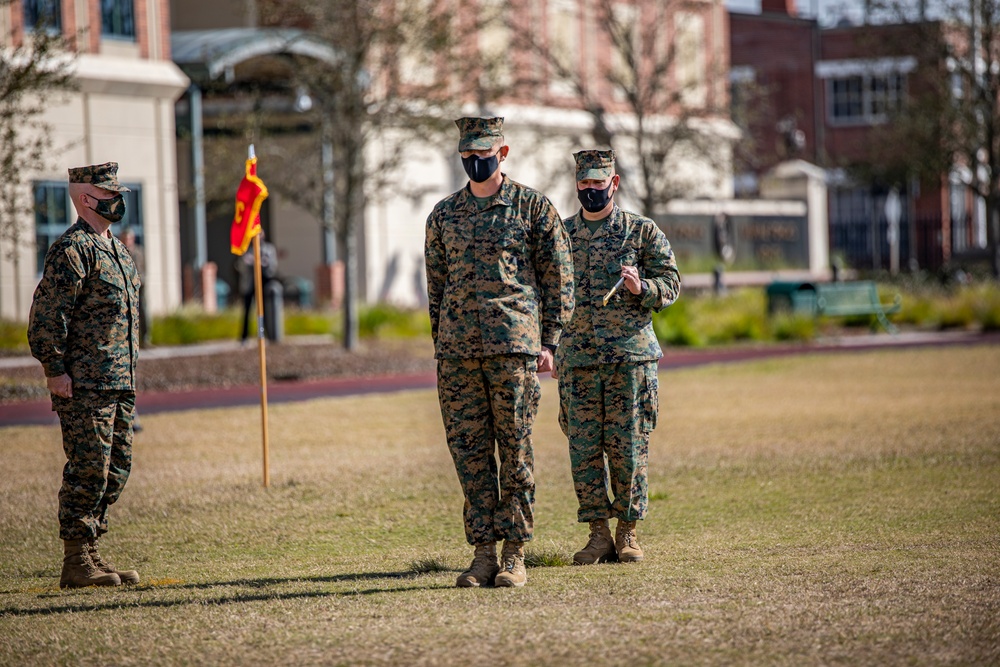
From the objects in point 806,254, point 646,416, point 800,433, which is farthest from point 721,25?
point 646,416

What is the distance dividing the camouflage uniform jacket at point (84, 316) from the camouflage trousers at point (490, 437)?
5.43 ft

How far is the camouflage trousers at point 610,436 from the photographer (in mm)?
7703

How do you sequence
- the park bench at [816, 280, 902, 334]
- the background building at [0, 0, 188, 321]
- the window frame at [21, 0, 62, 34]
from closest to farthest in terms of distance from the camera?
1. the window frame at [21, 0, 62, 34]
2. the background building at [0, 0, 188, 321]
3. the park bench at [816, 280, 902, 334]

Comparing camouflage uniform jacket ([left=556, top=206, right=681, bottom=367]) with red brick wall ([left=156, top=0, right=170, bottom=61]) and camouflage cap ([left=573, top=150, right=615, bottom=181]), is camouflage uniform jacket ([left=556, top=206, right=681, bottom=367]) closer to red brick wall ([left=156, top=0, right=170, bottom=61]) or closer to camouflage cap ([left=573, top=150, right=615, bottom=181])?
camouflage cap ([left=573, top=150, right=615, bottom=181])

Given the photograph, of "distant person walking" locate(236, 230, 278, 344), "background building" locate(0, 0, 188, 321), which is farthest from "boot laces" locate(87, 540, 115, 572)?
"background building" locate(0, 0, 188, 321)

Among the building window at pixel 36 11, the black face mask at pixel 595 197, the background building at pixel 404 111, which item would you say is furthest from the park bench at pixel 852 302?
the black face mask at pixel 595 197

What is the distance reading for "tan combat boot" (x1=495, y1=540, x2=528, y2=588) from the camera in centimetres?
700

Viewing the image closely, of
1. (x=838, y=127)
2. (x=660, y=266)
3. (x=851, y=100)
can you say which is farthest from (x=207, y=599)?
(x=851, y=100)

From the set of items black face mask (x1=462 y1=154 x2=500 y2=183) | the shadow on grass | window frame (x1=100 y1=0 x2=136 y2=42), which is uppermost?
window frame (x1=100 y1=0 x2=136 y2=42)

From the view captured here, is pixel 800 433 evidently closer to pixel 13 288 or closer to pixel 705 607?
pixel 705 607

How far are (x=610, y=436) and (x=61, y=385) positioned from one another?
8.86 ft

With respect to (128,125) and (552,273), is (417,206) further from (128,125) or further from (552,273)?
(552,273)

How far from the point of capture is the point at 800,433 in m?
13.7

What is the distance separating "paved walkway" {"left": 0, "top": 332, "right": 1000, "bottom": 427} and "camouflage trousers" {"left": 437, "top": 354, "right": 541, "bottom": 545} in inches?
373
